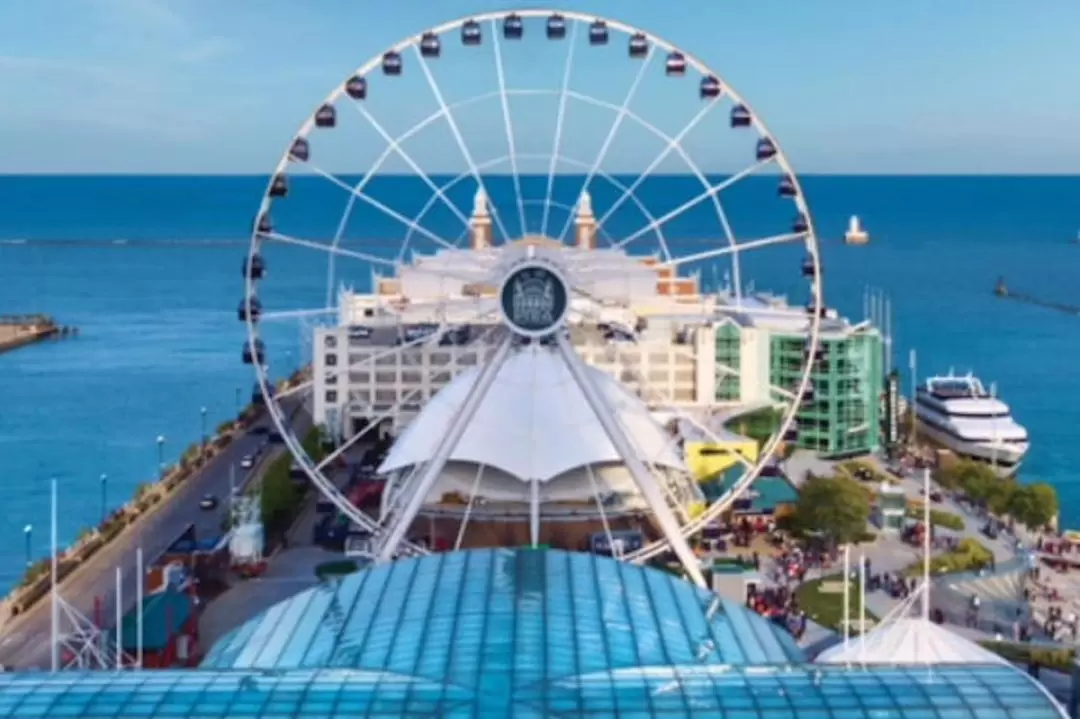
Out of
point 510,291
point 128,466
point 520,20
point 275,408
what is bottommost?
point 128,466

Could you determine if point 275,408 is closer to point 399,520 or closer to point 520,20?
point 399,520

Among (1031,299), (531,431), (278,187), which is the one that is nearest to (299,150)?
(278,187)

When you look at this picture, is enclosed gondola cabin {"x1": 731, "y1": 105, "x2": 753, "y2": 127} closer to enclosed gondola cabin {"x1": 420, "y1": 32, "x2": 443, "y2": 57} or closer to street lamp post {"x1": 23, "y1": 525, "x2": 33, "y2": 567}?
enclosed gondola cabin {"x1": 420, "y1": 32, "x2": 443, "y2": 57}

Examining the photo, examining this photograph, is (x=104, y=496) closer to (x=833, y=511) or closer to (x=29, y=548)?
(x=29, y=548)

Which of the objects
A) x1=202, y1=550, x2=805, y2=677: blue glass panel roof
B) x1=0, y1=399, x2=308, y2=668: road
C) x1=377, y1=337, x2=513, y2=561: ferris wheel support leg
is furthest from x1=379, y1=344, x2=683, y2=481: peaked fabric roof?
x1=202, y1=550, x2=805, y2=677: blue glass panel roof

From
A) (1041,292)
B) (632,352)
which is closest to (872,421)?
(632,352)

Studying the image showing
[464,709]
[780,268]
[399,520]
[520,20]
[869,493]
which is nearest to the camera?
[464,709]
